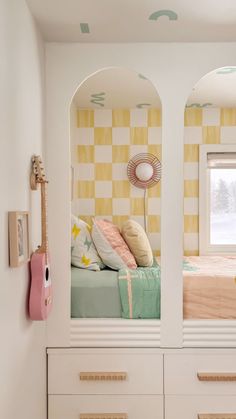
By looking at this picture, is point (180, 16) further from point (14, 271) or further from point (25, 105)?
point (14, 271)

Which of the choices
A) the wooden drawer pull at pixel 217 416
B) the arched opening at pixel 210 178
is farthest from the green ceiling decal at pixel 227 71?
the wooden drawer pull at pixel 217 416

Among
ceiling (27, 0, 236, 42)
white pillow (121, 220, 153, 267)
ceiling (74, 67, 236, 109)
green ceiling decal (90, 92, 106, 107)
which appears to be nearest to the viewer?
ceiling (27, 0, 236, 42)

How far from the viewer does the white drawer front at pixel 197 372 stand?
2.40 meters

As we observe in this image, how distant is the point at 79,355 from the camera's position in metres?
2.43

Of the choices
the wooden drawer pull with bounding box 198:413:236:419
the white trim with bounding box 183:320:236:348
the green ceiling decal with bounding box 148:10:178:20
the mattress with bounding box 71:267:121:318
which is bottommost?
the wooden drawer pull with bounding box 198:413:236:419

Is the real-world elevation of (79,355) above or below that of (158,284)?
below

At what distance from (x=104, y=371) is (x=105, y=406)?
18 centimetres

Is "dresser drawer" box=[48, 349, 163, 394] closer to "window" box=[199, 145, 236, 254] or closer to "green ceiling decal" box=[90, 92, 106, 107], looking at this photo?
"window" box=[199, 145, 236, 254]

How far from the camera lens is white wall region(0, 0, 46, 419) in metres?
1.60

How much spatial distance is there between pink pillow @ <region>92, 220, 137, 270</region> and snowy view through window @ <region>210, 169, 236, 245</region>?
150 cm

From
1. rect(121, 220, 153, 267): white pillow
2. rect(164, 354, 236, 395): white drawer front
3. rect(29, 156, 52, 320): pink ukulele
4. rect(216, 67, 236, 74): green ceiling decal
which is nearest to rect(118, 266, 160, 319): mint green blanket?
rect(164, 354, 236, 395): white drawer front

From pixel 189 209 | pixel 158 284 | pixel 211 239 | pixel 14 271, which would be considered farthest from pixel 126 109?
pixel 14 271

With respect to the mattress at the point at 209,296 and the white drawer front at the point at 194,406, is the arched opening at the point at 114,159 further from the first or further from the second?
the white drawer front at the point at 194,406

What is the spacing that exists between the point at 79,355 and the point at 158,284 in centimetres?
56
